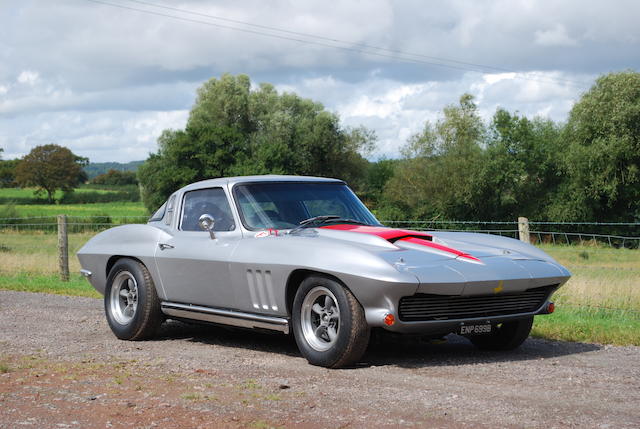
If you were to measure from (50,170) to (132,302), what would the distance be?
9212cm

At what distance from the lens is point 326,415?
4.72 metres

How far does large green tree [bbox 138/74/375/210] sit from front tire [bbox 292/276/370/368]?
54714 millimetres

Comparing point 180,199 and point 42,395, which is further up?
point 180,199

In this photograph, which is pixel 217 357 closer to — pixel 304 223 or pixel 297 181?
pixel 304 223

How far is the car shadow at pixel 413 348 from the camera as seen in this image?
668cm

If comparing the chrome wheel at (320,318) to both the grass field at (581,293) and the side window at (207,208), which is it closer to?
the side window at (207,208)

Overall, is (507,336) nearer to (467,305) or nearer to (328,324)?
(467,305)

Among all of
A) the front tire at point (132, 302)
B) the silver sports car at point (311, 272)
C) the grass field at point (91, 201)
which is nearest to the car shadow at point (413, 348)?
the silver sports car at point (311, 272)

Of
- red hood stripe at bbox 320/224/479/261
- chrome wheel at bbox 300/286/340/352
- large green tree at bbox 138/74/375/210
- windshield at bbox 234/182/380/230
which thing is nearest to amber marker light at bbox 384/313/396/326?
chrome wheel at bbox 300/286/340/352

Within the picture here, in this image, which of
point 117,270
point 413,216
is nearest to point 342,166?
point 413,216

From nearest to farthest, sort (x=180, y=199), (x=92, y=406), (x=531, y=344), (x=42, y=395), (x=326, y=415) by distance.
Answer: (x=326, y=415)
(x=92, y=406)
(x=42, y=395)
(x=531, y=344)
(x=180, y=199)

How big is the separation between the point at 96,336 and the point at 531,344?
4.47 m

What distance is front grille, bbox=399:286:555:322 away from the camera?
6121 millimetres

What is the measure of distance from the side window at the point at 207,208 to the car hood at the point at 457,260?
1.06 metres
